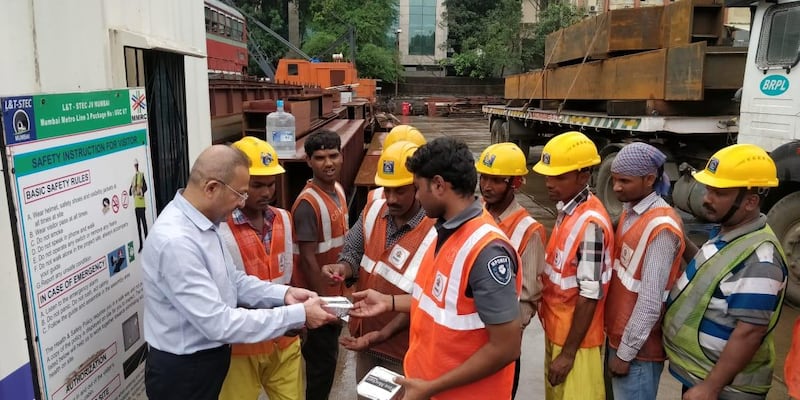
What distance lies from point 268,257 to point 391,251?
65 cm

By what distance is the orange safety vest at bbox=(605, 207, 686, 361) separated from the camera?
265 cm

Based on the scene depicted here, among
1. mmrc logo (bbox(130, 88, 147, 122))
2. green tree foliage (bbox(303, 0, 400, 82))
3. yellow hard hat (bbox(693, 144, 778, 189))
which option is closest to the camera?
yellow hard hat (bbox(693, 144, 778, 189))

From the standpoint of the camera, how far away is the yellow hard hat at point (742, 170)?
2416 mm

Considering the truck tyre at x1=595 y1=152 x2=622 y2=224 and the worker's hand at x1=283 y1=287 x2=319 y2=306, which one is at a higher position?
the worker's hand at x1=283 y1=287 x2=319 y2=306

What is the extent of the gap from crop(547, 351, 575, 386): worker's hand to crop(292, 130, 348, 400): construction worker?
1.29 metres

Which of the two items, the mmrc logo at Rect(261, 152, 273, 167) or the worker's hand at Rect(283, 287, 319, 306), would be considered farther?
the mmrc logo at Rect(261, 152, 273, 167)

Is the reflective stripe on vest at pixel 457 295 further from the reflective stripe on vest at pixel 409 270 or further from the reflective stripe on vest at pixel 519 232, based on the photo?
the reflective stripe on vest at pixel 519 232

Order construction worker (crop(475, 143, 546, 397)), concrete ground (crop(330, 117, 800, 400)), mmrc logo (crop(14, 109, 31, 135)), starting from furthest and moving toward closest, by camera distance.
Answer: concrete ground (crop(330, 117, 800, 400)) < construction worker (crop(475, 143, 546, 397)) < mmrc logo (crop(14, 109, 31, 135))

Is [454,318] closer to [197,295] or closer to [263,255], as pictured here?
[197,295]

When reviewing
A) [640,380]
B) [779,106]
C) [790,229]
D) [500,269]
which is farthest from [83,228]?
[779,106]

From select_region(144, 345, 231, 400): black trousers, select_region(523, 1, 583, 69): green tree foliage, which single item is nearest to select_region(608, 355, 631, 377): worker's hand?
select_region(144, 345, 231, 400): black trousers

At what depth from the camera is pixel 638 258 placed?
2689mm

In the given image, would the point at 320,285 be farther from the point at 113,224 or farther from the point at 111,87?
the point at 111,87

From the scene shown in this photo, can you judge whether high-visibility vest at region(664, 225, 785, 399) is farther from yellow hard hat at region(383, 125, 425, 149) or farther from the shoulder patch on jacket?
yellow hard hat at region(383, 125, 425, 149)
